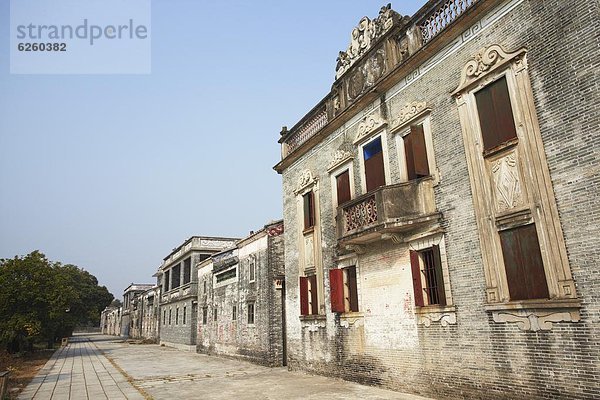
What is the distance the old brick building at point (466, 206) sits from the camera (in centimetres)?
640

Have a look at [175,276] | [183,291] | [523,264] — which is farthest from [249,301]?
[175,276]

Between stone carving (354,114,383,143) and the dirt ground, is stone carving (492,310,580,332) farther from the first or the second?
the dirt ground

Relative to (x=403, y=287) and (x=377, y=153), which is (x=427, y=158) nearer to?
(x=377, y=153)

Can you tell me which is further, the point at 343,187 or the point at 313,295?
the point at 313,295

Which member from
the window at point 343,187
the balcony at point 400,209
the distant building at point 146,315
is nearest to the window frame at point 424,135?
the balcony at point 400,209

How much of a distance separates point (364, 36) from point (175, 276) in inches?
1127

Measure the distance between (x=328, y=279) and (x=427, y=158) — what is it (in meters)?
5.20

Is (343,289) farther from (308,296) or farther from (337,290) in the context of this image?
(308,296)

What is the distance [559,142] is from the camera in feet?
21.9

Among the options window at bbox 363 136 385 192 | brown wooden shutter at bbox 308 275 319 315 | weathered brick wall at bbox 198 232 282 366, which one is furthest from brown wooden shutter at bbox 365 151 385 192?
weathered brick wall at bbox 198 232 282 366

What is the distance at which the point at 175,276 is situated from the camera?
34844 mm

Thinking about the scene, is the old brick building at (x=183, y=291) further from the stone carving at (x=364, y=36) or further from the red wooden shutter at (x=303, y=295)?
the stone carving at (x=364, y=36)

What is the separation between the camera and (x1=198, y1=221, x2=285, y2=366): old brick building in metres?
16.0

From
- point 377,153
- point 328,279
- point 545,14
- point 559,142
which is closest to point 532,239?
point 559,142
